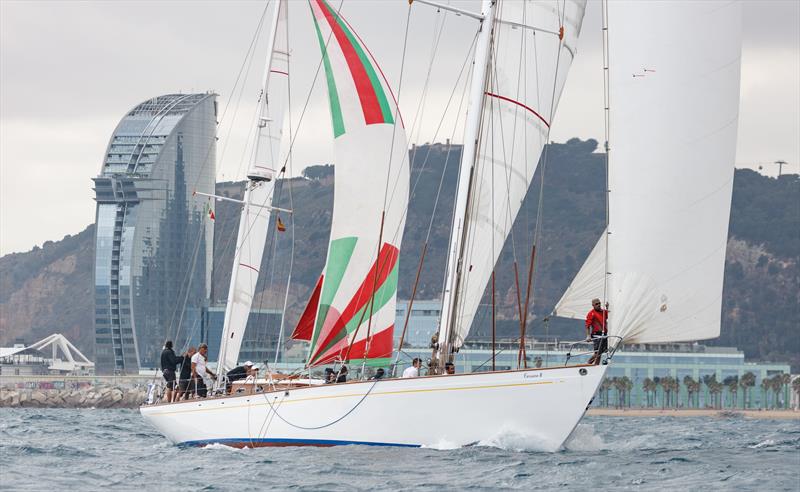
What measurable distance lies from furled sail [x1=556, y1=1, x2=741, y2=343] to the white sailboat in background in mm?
23

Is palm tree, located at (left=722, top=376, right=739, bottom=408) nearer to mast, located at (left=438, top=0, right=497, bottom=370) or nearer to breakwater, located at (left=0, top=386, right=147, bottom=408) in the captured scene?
breakwater, located at (left=0, top=386, right=147, bottom=408)

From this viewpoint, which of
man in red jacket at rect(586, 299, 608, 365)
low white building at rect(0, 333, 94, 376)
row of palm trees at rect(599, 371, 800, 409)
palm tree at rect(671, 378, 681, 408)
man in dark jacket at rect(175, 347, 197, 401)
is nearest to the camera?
man in red jacket at rect(586, 299, 608, 365)

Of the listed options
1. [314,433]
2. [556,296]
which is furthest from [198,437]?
[556,296]

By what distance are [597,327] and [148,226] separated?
125m

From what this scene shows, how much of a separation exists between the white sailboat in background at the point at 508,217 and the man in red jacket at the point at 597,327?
0.25 metres

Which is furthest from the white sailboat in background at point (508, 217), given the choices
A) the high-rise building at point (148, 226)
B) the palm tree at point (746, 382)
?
the high-rise building at point (148, 226)

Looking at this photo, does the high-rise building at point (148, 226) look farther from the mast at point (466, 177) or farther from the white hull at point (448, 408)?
the white hull at point (448, 408)

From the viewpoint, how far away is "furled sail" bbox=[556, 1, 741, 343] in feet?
68.5

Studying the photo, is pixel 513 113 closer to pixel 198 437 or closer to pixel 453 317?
pixel 453 317

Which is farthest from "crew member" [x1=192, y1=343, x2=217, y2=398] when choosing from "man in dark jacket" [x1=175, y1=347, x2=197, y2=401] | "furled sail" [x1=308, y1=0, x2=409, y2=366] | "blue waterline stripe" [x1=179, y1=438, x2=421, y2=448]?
"furled sail" [x1=308, y1=0, x2=409, y2=366]

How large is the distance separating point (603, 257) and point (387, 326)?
19.6ft

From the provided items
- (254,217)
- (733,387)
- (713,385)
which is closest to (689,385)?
(713,385)

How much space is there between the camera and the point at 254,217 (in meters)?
30.2

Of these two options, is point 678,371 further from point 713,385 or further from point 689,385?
point 713,385
